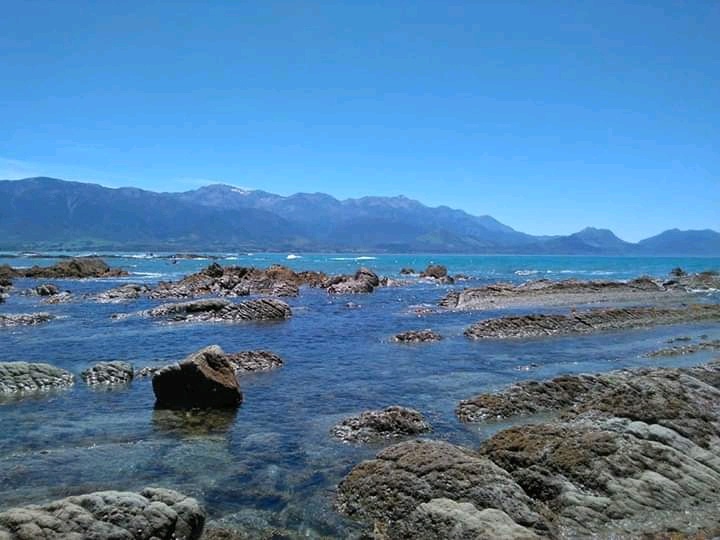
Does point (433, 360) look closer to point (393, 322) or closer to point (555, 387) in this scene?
point (555, 387)

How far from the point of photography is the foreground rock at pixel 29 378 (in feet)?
65.9

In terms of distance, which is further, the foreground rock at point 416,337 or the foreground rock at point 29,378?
the foreground rock at point 416,337

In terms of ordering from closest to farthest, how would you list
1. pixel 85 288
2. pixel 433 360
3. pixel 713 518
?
1. pixel 713 518
2. pixel 433 360
3. pixel 85 288

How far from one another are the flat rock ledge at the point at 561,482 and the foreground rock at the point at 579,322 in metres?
18.3

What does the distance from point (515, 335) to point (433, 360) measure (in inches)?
329

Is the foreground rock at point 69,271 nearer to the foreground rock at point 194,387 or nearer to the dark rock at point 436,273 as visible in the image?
the dark rock at point 436,273

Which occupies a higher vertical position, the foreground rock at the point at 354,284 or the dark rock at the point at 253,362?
the dark rock at the point at 253,362

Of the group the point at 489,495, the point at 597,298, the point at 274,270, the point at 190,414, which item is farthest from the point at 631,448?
the point at 274,270

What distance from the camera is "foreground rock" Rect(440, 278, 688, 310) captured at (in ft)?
162

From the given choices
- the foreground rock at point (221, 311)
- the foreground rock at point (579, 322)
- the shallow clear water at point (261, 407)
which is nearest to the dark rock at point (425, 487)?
the shallow clear water at point (261, 407)

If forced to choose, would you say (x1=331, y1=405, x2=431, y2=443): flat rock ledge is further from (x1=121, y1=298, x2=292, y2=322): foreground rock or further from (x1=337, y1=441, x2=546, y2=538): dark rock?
(x1=121, y1=298, x2=292, y2=322): foreground rock

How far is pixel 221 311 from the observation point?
40.7 m

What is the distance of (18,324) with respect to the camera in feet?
119

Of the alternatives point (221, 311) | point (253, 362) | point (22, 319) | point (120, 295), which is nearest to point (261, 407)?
point (253, 362)
